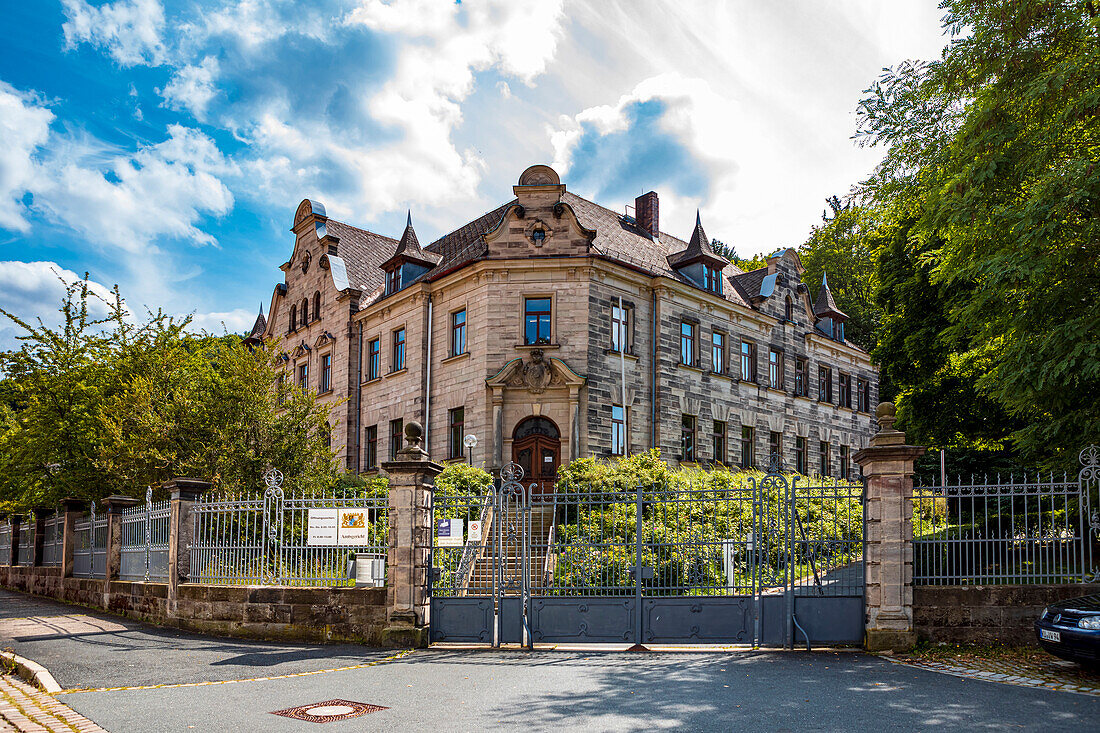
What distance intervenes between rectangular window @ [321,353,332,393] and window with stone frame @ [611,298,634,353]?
12808mm

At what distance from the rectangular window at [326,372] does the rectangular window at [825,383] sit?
20227mm

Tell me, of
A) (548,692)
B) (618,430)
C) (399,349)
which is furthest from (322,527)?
(399,349)

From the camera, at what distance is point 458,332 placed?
27969 millimetres

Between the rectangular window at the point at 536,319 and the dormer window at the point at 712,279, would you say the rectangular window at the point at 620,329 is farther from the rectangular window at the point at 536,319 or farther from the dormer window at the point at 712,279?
the dormer window at the point at 712,279

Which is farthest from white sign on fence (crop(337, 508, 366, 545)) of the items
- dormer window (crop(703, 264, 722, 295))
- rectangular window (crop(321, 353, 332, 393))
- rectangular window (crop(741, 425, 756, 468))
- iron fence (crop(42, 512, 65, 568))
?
rectangular window (crop(321, 353, 332, 393))

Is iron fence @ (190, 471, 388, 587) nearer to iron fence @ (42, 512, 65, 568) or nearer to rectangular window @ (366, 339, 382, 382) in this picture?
iron fence @ (42, 512, 65, 568)

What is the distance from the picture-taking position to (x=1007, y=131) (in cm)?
1329

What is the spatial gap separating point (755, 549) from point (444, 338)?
1779cm

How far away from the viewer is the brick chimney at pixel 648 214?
3366cm

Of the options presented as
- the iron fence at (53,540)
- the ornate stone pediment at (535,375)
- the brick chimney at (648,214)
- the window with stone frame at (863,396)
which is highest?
the brick chimney at (648,214)

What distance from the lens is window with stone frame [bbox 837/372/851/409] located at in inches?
1511

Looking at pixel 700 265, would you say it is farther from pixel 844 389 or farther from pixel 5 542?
pixel 5 542

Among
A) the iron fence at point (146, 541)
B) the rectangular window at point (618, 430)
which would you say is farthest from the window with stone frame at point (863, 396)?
the iron fence at point (146, 541)

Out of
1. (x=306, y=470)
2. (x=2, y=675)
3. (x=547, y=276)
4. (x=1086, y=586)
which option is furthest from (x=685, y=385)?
(x=2, y=675)
